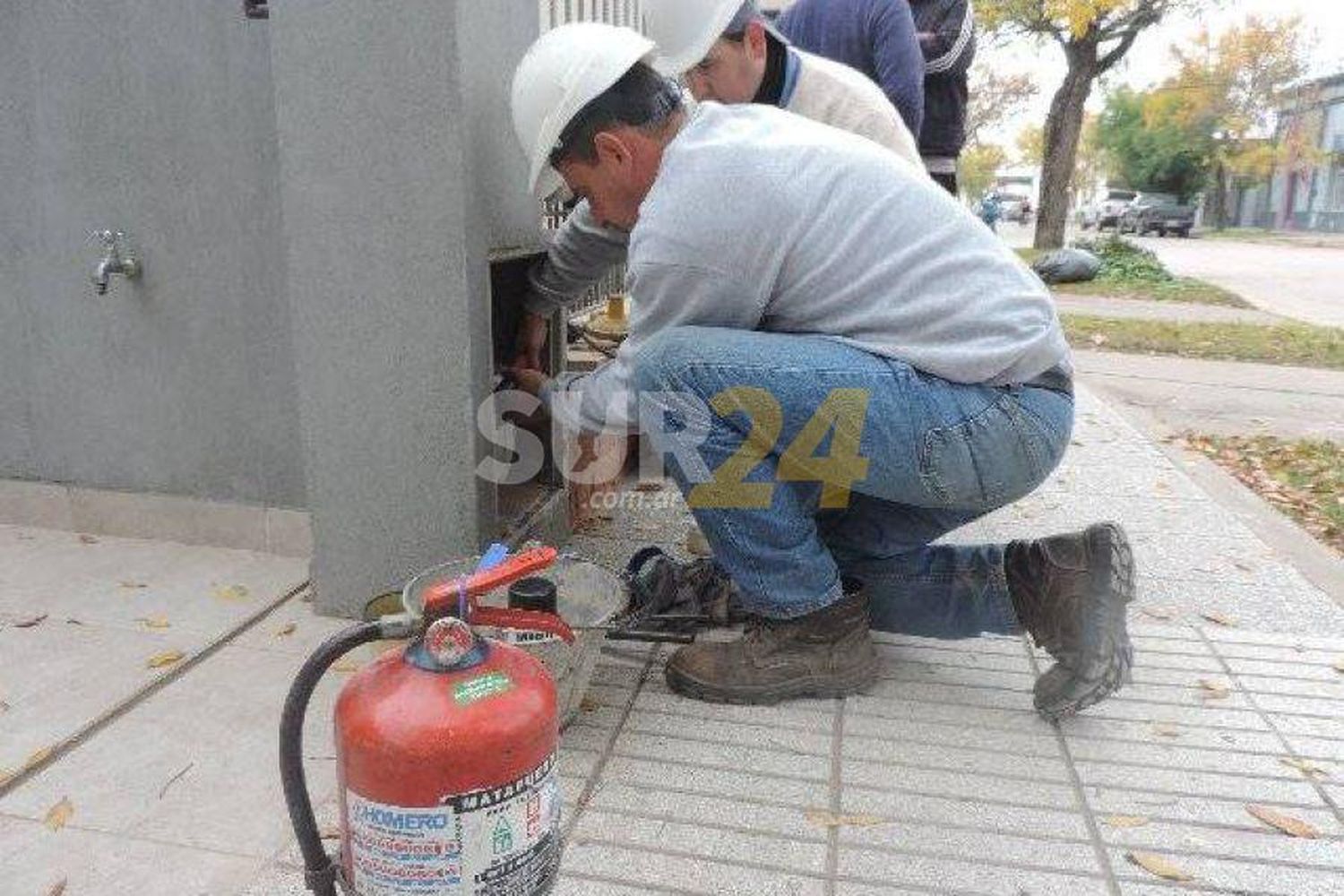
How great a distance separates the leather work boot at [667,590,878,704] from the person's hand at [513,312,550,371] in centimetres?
114

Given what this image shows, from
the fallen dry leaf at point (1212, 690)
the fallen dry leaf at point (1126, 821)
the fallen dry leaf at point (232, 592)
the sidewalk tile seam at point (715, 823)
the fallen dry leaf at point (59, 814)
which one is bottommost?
the fallen dry leaf at point (1212, 690)

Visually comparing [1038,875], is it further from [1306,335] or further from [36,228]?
[1306,335]

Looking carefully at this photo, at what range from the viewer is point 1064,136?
1831 centimetres

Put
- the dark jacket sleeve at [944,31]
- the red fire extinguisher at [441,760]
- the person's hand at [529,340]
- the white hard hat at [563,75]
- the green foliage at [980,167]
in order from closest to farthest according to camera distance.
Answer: the red fire extinguisher at [441,760] → the white hard hat at [563,75] → the person's hand at [529,340] → the dark jacket sleeve at [944,31] → the green foliage at [980,167]

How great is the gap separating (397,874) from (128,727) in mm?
1188

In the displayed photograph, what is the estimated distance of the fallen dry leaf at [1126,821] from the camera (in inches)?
78.0

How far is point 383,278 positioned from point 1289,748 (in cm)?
235

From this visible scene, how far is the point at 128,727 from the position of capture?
2230 millimetres

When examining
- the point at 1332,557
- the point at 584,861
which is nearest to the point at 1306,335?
the point at 1332,557

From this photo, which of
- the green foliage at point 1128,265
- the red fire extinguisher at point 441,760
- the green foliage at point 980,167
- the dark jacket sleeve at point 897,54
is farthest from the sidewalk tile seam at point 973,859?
the green foliage at point 980,167

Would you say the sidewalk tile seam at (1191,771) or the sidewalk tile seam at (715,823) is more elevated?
the sidewalk tile seam at (715,823)

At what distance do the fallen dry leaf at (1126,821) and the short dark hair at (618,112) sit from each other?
1658 mm

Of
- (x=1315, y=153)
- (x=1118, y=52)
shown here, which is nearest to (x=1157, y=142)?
(x=1315, y=153)

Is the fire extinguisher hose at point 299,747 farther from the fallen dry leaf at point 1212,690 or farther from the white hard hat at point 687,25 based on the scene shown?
the fallen dry leaf at point 1212,690
